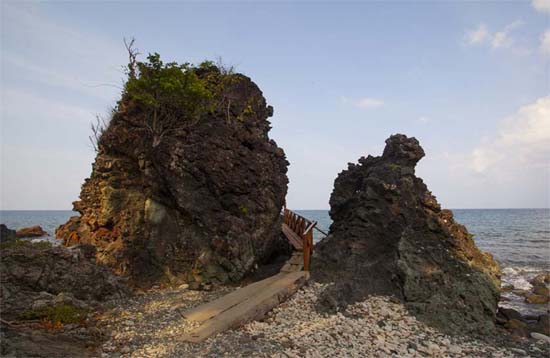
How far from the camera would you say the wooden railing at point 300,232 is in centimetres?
1228

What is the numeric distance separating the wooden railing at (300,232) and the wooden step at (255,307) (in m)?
0.91

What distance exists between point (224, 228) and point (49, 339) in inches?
248

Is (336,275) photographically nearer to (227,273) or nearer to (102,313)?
(227,273)

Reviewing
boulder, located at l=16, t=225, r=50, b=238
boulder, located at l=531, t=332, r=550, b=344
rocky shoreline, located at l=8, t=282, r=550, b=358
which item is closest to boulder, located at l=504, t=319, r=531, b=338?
boulder, located at l=531, t=332, r=550, b=344

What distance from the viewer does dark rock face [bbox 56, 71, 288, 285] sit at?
1139 cm

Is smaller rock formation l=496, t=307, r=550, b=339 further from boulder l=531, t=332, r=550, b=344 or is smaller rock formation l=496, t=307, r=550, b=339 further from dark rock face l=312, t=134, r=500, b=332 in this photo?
dark rock face l=312, t=134, r=500, b=332

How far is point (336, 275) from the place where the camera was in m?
11.4

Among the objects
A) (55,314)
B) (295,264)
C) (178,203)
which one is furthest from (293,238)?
(55,314)

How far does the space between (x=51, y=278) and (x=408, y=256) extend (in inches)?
396

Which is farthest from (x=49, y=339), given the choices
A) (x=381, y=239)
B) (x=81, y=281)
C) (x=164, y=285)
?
(x=381, y=239)

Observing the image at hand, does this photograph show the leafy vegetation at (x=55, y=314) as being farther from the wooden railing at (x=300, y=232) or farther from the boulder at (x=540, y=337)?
the boulder at (x=540, y=337)

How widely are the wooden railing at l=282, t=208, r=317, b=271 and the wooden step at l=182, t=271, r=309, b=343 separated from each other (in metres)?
0.91

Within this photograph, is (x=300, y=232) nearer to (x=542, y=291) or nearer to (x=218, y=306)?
(x=218, y=306)

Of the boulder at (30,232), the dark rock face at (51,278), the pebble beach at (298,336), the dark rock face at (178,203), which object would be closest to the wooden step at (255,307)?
the pebble beach at (298,336)
